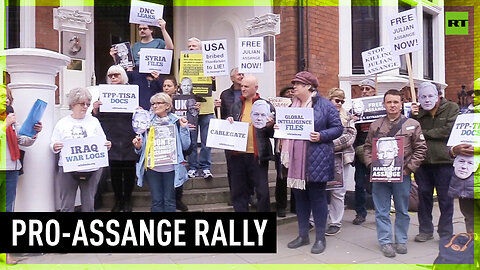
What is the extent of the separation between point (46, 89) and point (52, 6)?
8.63 ft

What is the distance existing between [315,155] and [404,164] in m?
0.88

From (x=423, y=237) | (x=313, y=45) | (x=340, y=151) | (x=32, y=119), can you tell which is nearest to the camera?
(x=32, y=119)

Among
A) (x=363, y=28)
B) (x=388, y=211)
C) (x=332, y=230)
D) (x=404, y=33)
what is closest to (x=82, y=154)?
(x=332, y=230)

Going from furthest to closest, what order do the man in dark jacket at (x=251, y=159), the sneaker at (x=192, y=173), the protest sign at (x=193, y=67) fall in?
the sneaker at (x=192, y=173) < the protest sign at (x=193, y=67) < the man in dark jacket at (x=251, y=159)

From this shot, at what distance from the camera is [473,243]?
13.0 ft

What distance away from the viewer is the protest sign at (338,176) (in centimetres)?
526

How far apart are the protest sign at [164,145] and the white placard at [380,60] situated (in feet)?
9.58

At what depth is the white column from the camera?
15.4ft

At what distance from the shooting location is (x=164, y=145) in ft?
15.8

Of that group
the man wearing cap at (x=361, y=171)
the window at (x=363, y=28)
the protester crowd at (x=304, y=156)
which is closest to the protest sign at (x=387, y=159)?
the protester crowd at (x=304, y=156)

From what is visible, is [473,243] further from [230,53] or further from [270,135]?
[230,53]

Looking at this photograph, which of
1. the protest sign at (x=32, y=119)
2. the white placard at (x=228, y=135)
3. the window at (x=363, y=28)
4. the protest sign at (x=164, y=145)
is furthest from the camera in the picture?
the window at (x=363, y=28)

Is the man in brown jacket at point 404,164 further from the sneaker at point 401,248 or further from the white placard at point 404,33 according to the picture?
the white placard at point 404,33

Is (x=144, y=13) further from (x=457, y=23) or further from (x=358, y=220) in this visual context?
(x=457, y=23)
